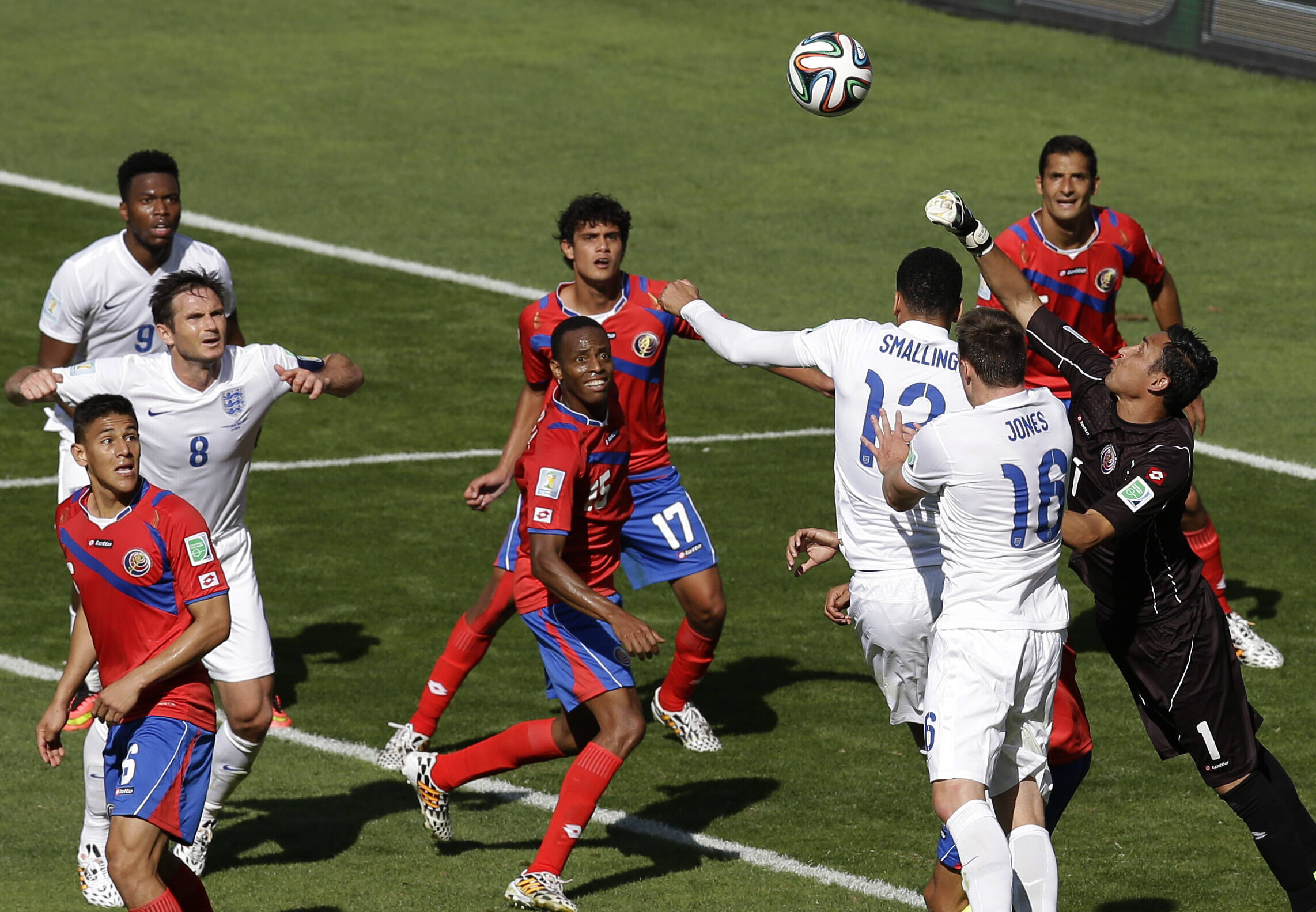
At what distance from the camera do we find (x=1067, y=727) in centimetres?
735

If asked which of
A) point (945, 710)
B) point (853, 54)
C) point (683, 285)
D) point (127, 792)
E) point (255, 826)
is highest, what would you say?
point (853, 54)

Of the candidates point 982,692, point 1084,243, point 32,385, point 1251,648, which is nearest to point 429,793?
point 32,385

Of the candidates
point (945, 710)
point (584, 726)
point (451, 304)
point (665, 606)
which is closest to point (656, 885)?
point (584, 726)

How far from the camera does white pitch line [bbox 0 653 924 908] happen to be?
26.4ft

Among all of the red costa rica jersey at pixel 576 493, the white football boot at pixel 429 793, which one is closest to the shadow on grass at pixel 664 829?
the white football boot at pixel 429 793

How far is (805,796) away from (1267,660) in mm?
3265

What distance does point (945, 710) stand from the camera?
6629 millimetres

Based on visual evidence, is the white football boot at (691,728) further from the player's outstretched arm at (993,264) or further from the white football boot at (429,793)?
the player's outstretched arm at (993,264)

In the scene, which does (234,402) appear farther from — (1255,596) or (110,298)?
(1255,596)

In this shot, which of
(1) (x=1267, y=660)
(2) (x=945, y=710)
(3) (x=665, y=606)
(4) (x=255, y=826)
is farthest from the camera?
(3) (x=665, y=606)

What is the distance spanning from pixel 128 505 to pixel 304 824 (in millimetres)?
2474

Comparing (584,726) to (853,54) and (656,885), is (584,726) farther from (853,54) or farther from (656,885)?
(853,54)

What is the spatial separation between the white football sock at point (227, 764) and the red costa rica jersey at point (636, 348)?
8.43 ft

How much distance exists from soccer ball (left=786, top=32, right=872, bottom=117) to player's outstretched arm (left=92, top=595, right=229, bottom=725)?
481 cm
